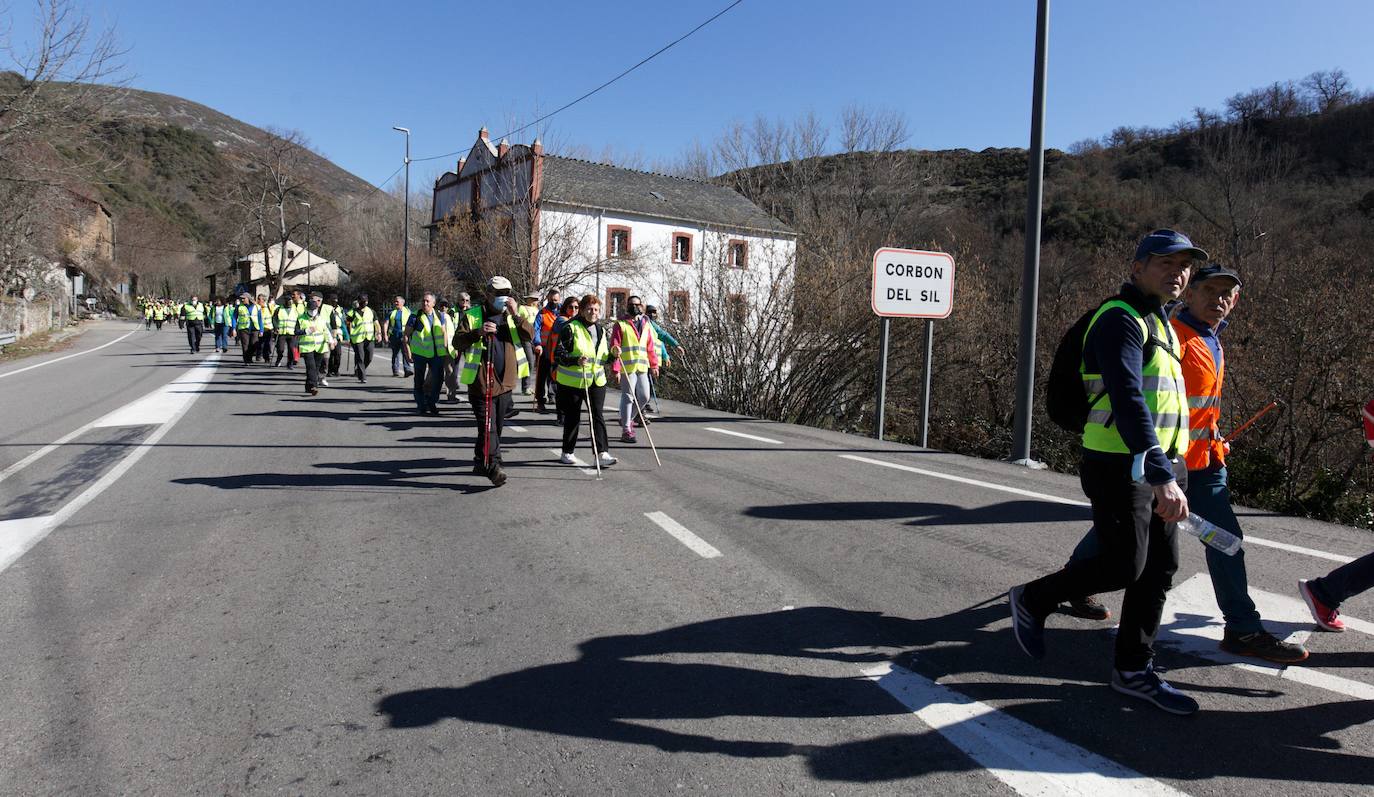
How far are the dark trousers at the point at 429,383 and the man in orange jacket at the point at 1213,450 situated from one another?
11.2m

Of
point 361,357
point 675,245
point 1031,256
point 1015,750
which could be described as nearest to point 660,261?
point 675,245

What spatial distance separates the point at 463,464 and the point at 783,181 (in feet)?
163

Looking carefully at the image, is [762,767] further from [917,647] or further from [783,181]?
[783,181]

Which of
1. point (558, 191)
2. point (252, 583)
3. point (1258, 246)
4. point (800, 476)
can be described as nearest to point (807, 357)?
point (800, 476)

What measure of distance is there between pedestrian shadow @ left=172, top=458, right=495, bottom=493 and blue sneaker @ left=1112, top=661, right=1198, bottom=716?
18.5ft

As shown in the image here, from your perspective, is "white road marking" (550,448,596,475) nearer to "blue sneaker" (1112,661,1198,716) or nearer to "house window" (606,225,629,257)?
"blue sneaker" (1112,661,1198,716)

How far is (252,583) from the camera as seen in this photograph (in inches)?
199

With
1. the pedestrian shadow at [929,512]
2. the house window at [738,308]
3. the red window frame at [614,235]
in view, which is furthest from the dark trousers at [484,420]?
the red window frame at [614,235]

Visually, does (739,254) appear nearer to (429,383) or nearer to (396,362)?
(429,383)

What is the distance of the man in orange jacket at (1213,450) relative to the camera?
3.88m

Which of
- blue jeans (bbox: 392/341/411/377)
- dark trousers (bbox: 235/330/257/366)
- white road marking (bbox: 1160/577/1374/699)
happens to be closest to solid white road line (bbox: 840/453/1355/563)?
white road marking (bbox: 1160/577/1374/699)

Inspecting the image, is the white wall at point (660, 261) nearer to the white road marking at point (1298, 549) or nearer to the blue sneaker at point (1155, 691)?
the white road marking at point (1298, 549)

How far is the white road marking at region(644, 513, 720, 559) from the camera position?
5750 millimetres

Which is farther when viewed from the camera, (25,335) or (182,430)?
(25,335)
